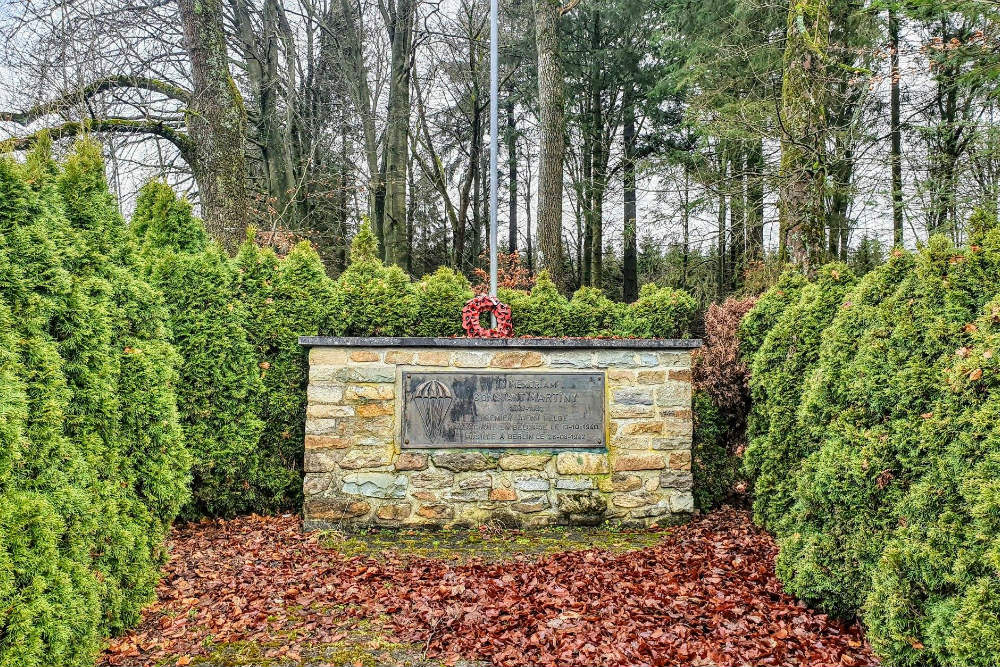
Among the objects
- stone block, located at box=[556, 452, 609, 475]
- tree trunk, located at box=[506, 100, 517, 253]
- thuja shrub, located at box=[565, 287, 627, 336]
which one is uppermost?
tree trunk, located at box=[506, 100, 517, 253]

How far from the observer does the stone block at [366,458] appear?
453 centimetres

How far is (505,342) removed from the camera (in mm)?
4629

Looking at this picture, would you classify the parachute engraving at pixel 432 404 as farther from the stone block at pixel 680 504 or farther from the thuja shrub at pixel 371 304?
the stone block at pixel 680 504

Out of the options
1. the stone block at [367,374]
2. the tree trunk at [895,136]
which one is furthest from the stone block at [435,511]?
the tree trunk at [895,136]

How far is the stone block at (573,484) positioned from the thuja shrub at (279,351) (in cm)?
204

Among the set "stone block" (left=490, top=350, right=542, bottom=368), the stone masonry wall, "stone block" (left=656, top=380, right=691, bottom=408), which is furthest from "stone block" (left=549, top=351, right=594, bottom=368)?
"stone block" (left=656, top=380, right=691, bottom=408)

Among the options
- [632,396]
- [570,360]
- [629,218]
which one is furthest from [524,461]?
[629,218]

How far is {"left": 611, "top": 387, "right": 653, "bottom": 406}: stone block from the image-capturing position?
4.71 m

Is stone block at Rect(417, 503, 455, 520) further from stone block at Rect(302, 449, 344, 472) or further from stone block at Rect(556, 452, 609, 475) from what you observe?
stone block at Rect(556, 452, 609, 475)

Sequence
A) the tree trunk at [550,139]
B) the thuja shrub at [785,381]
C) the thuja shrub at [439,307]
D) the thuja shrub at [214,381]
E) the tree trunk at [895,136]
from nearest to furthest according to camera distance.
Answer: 1. the thuja shrub at [785,381]
2. the thuja shrub at [214,381]
3. the thuja shrub at [439,307]
4. the tree trunk at [895,136]
5. the tree trunk at [550,139]

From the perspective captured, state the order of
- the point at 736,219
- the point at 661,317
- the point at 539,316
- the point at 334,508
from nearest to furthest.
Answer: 1. the point at 334,508
2. the point at 661,317
3. the point at 539,316
4. the point at 736,219

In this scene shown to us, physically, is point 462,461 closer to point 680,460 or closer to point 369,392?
point 369,392

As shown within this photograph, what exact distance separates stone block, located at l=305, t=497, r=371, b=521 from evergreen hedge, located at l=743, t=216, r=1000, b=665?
281cm

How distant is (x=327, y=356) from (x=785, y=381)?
3226 mm
